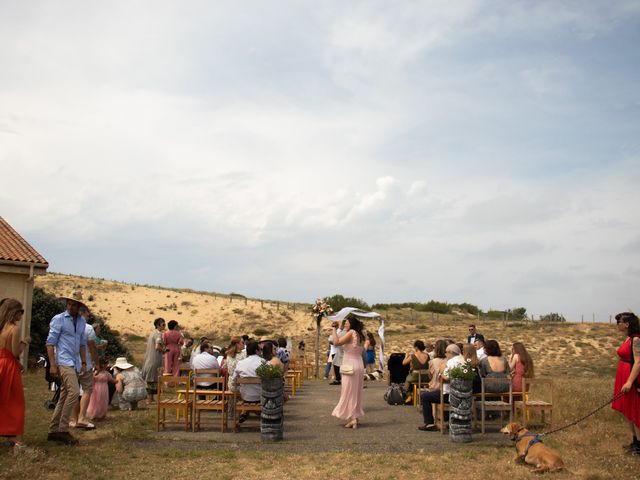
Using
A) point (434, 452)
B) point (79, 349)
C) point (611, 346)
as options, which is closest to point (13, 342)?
point (79, 349)

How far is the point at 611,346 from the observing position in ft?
114

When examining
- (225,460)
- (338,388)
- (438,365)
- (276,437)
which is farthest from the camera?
(338,388)

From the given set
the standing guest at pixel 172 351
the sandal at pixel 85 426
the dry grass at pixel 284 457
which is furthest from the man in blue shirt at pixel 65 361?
the standing guest at pixel 172 351

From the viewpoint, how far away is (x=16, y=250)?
62.6 ft

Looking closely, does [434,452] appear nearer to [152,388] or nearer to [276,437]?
[276,437]

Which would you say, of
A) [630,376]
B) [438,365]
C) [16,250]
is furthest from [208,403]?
[16,250]

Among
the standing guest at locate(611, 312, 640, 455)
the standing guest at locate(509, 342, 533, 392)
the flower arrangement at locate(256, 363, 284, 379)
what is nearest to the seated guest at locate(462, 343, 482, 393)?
the standing guest at locate(509, 342, 533, 392)

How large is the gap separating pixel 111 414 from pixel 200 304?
46611mm

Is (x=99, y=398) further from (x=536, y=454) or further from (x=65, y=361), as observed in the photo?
(x=536, y=454)

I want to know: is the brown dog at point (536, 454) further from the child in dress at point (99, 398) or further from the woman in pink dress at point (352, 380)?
the child in dress at point (99, 398)

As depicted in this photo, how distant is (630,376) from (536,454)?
1.59 meters

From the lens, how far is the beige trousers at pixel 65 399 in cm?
838

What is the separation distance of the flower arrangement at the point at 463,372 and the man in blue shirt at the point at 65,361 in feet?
16.7

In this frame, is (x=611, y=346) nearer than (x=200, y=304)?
Yes
